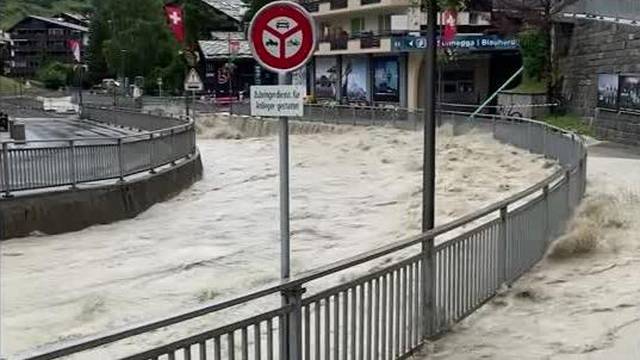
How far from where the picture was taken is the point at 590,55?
37344 mm

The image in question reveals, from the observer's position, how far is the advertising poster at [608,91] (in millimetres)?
28562

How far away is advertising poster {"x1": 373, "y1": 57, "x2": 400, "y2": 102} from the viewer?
203 feet

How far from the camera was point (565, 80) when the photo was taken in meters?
40.8

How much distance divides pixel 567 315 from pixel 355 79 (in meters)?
59.8

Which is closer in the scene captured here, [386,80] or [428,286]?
[428,286]

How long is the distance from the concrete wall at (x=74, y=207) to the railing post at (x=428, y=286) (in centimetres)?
1093

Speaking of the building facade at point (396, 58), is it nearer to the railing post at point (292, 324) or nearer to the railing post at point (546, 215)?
the railing post at point (546, 215)

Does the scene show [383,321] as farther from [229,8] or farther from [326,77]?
[229,8]

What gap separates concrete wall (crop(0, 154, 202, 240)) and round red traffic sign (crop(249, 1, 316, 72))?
11071 millimetres

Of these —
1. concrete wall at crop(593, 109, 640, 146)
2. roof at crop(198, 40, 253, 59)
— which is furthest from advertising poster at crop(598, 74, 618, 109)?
roof at crop(198, 40, 253, 59)

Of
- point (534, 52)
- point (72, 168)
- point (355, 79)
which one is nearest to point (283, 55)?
point (72, 168)

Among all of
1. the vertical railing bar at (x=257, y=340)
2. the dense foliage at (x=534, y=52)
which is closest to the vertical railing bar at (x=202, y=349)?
the vertical railing bar at (x=257, y=340)

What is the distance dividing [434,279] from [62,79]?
124m

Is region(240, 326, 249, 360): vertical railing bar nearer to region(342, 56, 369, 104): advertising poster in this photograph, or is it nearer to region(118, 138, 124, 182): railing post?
region(118, 138, 124, 182): railing post
